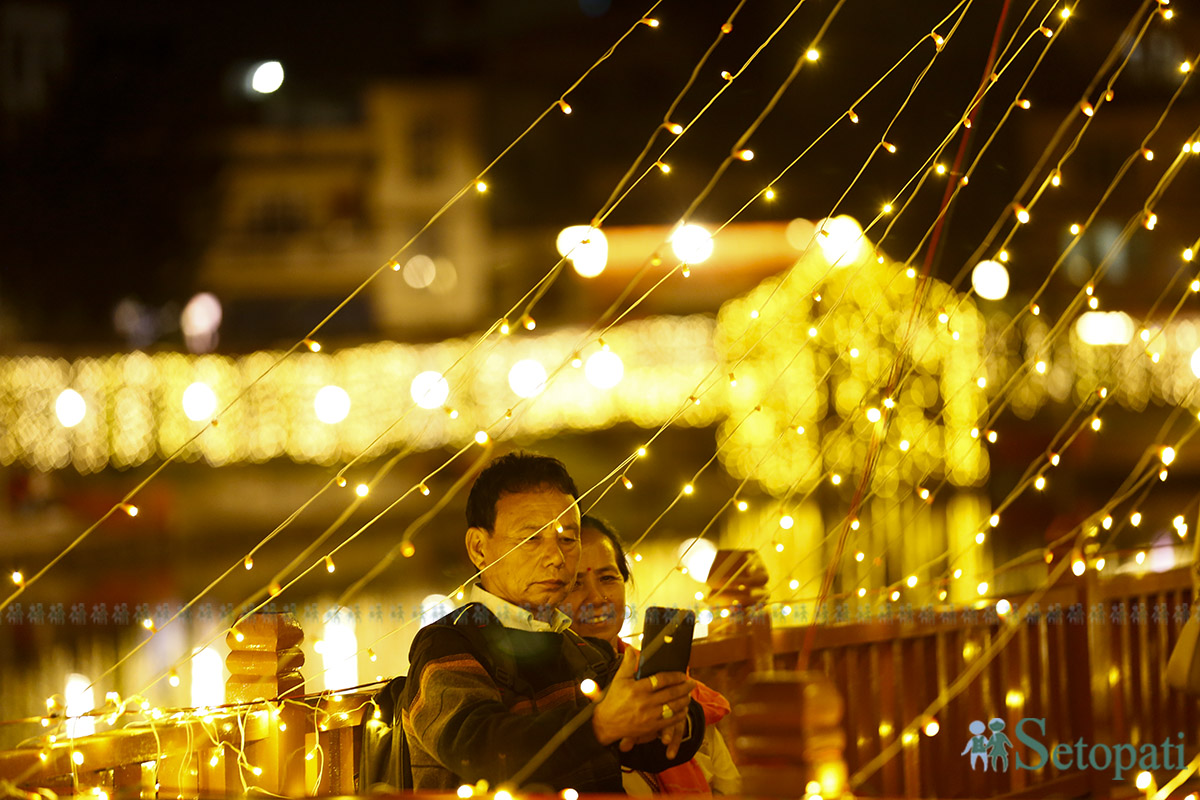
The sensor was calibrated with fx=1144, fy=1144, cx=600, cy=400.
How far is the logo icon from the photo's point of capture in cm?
384

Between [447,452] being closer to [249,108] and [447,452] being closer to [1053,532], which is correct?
[249,108]

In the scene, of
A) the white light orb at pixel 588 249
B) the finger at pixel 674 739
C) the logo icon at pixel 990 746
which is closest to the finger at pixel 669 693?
the finger at pixel 674 739

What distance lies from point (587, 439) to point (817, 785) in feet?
76.6

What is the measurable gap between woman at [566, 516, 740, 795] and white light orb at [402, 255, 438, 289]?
28511mm

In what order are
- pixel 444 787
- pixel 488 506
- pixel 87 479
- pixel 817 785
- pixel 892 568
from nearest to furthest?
pixel 817 785, pixel 444 787, pixel 488 506, pixel 892 568, pixel 87 479

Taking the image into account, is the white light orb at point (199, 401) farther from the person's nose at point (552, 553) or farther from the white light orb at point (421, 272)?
the person's nose at point (552, 553)

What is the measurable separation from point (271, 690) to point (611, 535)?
925 mm

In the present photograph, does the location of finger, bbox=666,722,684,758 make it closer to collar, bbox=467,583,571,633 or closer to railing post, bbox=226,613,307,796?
collar, bbox=467,583,571,633

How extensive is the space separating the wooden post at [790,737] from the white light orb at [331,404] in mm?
21541

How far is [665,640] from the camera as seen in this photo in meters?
2.08

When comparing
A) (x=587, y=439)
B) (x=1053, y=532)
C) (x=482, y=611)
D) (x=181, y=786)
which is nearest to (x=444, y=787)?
(x=482, y=611)

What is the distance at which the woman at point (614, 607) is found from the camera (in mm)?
2773

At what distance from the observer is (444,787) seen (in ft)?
7.87

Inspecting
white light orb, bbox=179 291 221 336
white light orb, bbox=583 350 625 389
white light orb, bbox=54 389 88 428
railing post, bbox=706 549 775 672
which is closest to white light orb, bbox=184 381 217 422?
white light orb, bbox=54 389 88 428
